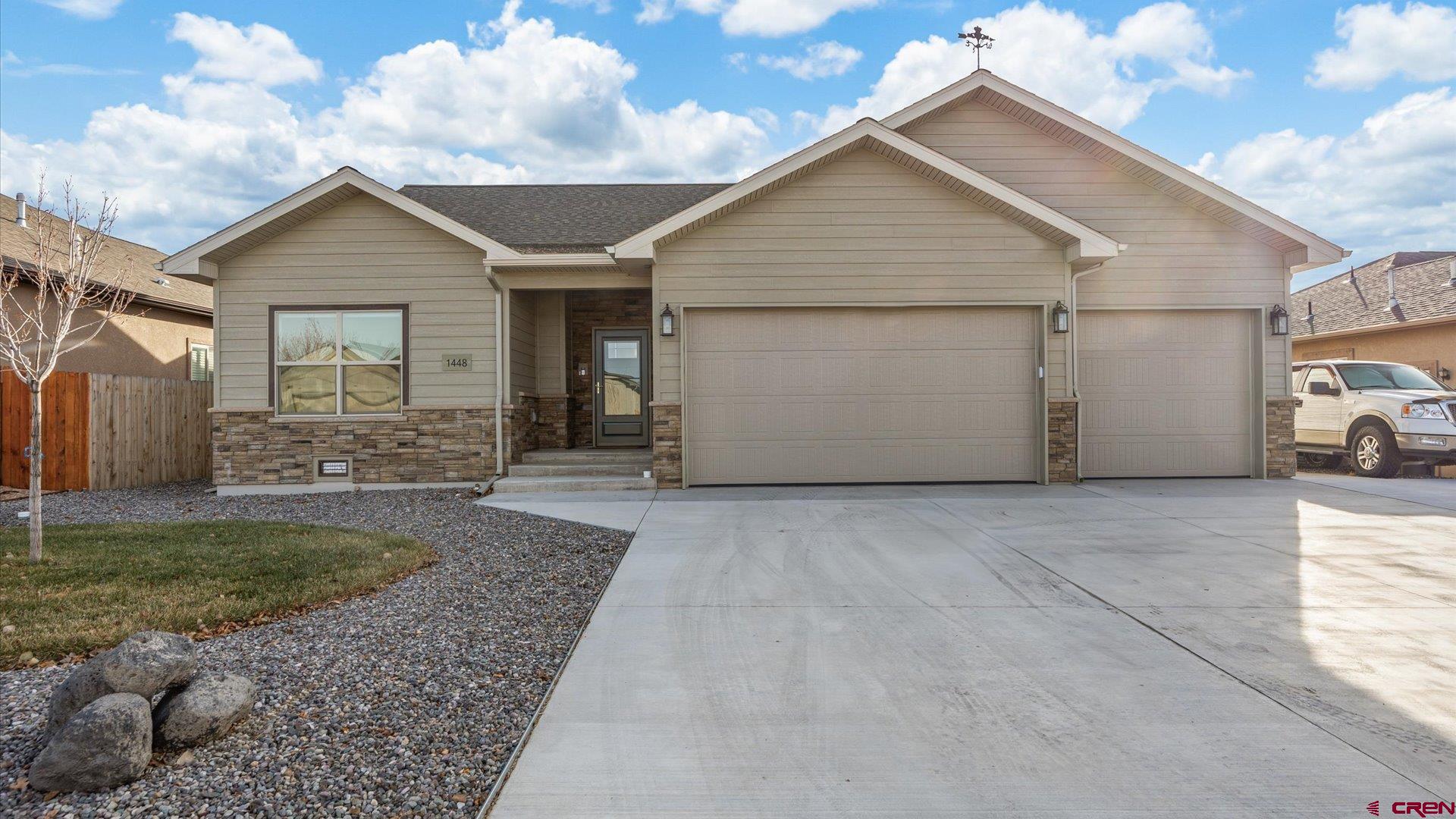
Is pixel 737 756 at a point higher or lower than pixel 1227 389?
lower

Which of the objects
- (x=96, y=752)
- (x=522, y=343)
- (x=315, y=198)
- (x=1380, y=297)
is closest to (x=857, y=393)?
(x=522, y=343)

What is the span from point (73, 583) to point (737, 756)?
4826mm

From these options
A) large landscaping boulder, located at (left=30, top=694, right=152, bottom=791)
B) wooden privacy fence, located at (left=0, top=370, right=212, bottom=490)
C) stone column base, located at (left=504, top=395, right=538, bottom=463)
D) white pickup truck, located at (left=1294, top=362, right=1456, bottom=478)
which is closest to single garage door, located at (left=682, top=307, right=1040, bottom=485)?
stone column base, located at (left=504, top=395, right=538, bottom=463)

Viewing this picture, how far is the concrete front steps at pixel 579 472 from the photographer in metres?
9.25

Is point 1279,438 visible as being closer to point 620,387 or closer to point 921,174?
point 921,174

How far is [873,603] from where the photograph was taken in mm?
4355

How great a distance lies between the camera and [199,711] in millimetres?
2504

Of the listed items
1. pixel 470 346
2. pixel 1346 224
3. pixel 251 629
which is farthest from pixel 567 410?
pixel 1346 224

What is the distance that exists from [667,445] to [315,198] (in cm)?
561

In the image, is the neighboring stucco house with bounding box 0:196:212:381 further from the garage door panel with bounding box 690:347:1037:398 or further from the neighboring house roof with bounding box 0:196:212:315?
the garage door panel with bounding box 690:347:1037:398

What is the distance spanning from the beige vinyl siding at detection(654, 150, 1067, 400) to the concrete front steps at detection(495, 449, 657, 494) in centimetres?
127

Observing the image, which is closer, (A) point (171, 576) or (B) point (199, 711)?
(B) point (199, 711)

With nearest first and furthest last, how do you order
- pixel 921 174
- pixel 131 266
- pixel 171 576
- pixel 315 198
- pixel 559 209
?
pixel 171 576 < pixel 921 174 < pixel 315 198 < pixel 559 209 < pixel 131 266

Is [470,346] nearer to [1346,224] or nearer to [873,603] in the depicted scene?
[873,603]
